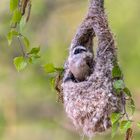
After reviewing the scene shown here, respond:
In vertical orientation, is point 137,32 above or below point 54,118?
above

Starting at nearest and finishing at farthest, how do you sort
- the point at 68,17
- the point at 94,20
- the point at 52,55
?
the point at 94,20 → the point at 52,55 → the point at 68,17

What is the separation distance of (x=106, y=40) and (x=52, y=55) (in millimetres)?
2324

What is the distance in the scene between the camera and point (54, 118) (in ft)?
13.4

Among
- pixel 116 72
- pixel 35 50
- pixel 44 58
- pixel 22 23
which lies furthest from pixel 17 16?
pixel 44 58

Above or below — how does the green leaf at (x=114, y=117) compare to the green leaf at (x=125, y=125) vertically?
above

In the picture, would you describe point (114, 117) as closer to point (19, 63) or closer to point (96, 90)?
point (96, 90)

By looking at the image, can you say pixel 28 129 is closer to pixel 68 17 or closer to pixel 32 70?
pixel 32 70

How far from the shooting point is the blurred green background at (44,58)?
13.5ft

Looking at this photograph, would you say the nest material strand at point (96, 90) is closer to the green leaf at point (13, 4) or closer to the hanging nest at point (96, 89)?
the hanging nest at point (96, 89)

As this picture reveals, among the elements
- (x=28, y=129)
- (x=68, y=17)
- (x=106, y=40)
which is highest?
(x=68, y=17)

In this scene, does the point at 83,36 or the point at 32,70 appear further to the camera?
the point at 32,70

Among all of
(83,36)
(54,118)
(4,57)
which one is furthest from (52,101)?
(83,36)

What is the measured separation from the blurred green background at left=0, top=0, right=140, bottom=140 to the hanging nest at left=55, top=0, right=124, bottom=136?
2192 mm

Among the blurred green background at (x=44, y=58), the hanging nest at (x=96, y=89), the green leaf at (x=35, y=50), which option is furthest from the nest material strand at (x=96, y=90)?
the blurred green background at (x=44, y=58)
